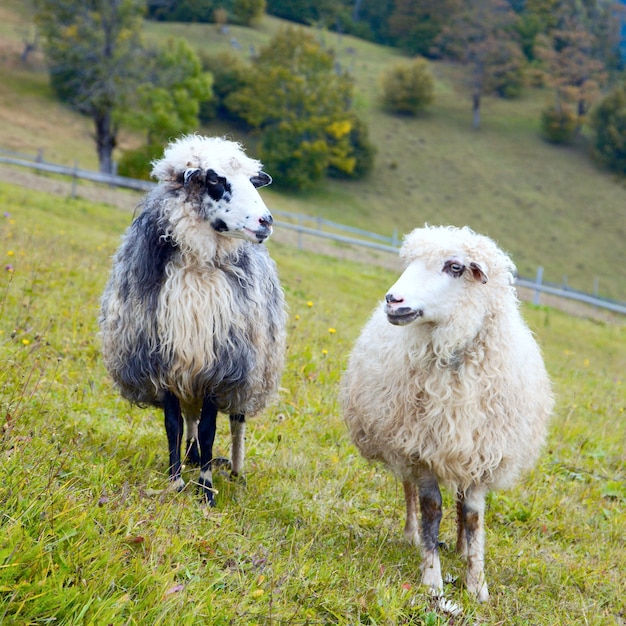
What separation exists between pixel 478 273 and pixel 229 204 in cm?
149

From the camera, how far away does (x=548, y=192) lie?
46375 millimetres

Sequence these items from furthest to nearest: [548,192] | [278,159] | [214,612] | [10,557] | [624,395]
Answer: [548,192], [278,159], [624,395], [214,612], [10,557]

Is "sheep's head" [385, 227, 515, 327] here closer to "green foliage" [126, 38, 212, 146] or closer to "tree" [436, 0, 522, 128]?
"green foliage" [126, 38, 212, 146]

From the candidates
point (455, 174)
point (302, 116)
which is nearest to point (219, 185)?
point (302, 116)

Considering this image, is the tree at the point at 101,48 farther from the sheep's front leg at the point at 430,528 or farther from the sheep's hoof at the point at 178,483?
the sheep's front leg at the point at 430,528

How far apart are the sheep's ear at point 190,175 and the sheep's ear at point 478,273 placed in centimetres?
168

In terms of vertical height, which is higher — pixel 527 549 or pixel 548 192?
pixel 527 549

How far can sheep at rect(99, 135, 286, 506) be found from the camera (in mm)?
4340

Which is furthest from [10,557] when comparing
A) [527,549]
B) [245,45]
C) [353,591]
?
[245,45]

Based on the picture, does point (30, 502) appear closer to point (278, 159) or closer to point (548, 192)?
point (278, 159)

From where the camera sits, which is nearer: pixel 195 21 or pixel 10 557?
pixel 10 557

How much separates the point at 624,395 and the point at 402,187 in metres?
36.3

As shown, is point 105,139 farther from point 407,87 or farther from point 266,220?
point 266,220

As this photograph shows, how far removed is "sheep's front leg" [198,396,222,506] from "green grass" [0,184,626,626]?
12 cm
